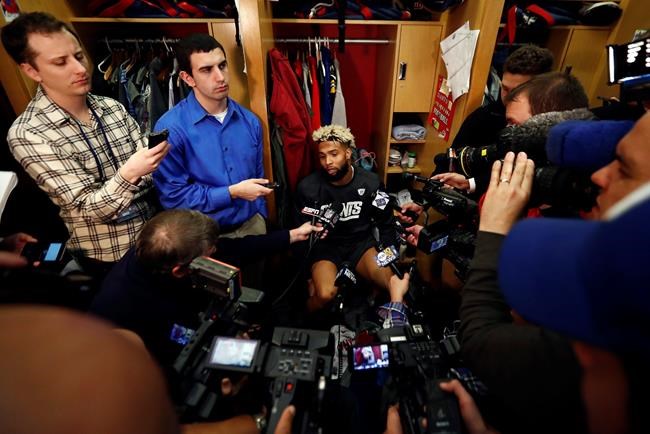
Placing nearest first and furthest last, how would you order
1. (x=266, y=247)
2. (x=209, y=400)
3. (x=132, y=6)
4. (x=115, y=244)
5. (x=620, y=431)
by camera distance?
(x=620, y=431) < (x=209, y=400) < (x=115, y=244) < (x=266, y=247) < (x=132, y=6)

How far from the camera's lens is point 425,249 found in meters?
1.31

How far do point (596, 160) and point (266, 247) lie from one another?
1381 millimetres

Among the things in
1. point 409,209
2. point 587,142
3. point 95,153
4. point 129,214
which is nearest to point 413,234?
point 409,209

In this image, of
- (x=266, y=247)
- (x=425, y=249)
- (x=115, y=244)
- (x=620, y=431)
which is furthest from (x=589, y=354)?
(x=115, y=244)

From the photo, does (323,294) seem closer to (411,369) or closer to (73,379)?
(411,369)

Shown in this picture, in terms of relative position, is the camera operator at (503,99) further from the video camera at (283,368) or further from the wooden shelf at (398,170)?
the video camera at (283,368)

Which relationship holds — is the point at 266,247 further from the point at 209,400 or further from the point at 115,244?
the point at 209,400

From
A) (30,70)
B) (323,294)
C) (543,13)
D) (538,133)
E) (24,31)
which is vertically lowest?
(323,294)

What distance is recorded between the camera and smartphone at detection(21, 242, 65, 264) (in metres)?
1.19

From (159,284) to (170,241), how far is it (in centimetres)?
17

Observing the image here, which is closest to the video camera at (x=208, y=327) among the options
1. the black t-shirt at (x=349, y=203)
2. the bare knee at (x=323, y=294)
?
the bare knee at (x=323, y=294)

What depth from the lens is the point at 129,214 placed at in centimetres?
150

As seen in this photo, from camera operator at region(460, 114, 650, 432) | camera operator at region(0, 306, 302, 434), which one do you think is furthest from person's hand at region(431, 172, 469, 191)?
camera operator at region(0, 306, 302, 434)

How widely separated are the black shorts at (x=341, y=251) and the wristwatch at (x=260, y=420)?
1.23 metres
